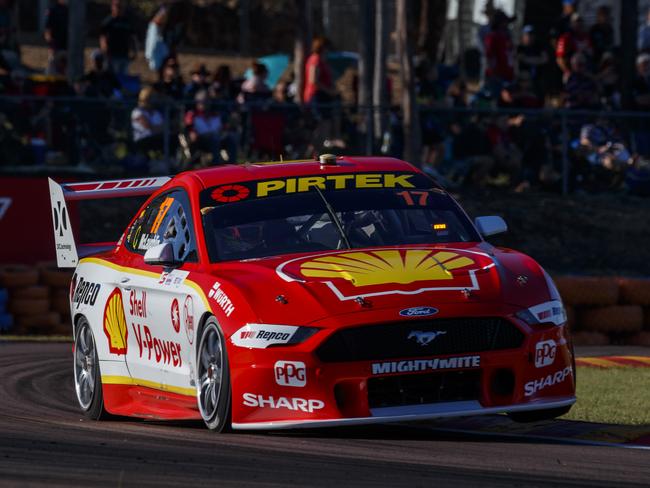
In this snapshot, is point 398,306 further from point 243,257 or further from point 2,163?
point 2,163

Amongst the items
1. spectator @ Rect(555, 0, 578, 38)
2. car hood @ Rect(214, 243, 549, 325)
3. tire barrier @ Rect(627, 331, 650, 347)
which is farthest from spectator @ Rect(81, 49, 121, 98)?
car hood @ Rect(214, 243, 549, 325)

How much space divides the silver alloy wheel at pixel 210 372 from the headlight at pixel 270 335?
0.25m

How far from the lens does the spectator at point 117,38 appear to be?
75.2 ft

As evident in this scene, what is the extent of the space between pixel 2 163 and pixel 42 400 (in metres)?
9.28

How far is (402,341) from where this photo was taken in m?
7.23

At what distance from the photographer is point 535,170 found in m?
21.2

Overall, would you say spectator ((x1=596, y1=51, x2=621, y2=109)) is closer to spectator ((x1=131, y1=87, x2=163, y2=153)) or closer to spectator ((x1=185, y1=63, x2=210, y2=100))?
spectator ((x1=185, y1=63, x2=210, y2=100))

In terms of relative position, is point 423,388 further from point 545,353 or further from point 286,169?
point 286,169

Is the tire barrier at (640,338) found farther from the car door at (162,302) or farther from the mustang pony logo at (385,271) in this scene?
the mustang pony logo at (385,271)

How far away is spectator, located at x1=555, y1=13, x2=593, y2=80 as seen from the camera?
2384 cm

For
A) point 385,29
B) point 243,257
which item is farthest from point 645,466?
point 385,29

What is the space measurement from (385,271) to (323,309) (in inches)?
18.0

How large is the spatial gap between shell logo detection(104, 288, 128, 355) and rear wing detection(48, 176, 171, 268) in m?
0.97

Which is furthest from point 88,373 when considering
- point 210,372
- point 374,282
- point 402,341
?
point 402,341
